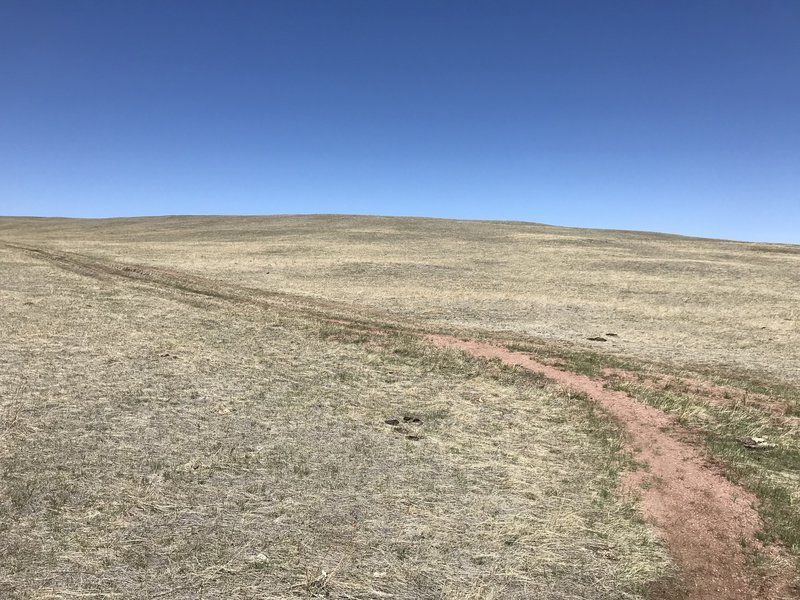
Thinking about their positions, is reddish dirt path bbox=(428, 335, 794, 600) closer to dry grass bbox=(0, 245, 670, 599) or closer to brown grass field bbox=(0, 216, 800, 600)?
brown grass field bbox=(0, 216, 800, 600)

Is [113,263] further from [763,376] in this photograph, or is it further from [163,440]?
[763,376]

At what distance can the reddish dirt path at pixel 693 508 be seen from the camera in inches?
238

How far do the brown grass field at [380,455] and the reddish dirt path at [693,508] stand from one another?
0.04 metres

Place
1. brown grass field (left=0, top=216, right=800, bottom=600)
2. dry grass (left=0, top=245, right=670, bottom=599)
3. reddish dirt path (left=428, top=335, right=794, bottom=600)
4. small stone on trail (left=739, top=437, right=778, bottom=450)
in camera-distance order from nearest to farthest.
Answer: dry grass (left=0, top=245, right=670, bottom=599)
brown grass field (left=0, top=216, right=800, bottom=600)
reddish dirt path (left=428, top=335, right=794, bottom=600)
small stone on trail (left=739, top=437, right=778, bottom=450)

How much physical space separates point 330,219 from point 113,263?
5364 centimetres

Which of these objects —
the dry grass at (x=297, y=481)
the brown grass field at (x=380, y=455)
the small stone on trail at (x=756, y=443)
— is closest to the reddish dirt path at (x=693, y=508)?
the brown grass field at (x=380, y=455)

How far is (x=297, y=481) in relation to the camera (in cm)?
785

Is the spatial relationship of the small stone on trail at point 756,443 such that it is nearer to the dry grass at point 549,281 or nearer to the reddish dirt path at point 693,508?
the reddish dirt path at point 693,508

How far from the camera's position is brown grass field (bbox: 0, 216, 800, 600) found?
5938mm

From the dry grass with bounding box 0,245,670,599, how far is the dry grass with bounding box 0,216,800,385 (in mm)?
10077

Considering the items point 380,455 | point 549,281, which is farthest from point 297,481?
point 549,281

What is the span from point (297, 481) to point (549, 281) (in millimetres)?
32023

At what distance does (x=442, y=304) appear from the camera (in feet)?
90.7

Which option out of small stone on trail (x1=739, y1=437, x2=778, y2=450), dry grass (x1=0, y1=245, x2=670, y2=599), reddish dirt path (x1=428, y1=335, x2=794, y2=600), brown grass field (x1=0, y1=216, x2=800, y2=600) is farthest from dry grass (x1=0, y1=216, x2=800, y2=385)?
dry grass (x1=0, y1=245, x2=670, y2=599)
